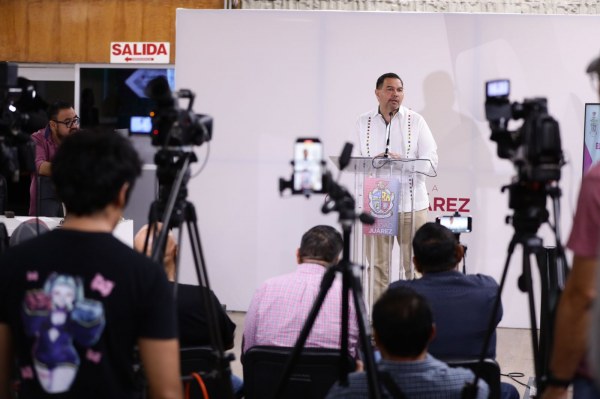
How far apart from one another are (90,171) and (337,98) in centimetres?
493

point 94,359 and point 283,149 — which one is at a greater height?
point 283,149

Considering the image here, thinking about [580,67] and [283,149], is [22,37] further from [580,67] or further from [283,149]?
[580,67]

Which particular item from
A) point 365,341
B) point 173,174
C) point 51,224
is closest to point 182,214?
point 173,174

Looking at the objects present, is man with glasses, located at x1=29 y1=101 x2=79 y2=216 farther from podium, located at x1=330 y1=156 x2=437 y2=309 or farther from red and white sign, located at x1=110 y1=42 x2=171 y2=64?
podium, located at x1=330 y1=156 x2=437 y2=309

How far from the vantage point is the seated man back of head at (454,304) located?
3.53 metres

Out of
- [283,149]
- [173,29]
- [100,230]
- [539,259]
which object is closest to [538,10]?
[283,149]

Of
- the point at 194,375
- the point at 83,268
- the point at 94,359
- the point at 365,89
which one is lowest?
the point at 194,375

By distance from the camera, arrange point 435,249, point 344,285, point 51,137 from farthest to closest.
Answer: point 51,137 → point 435,249 → point 344,285

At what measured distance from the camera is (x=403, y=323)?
8.45ft

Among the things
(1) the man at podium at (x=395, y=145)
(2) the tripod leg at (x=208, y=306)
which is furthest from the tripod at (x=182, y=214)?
(1) the man at podium at (x=395, y=145)

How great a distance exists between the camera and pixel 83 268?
2.14 metres

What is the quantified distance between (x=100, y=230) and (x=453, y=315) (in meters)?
1.75

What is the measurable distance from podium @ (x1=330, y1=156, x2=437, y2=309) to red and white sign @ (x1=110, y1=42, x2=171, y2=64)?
3.19 metres

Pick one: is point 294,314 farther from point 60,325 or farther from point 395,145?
point 395,145
